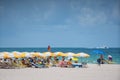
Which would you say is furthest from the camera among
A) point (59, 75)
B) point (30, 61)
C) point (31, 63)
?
point (30, 61)

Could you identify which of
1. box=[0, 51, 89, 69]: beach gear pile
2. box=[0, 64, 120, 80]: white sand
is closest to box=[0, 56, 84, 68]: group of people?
box=[0, 51, 89, 69]: beach gear pile

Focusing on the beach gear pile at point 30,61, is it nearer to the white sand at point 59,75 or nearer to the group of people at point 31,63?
the group of people at point 31,63

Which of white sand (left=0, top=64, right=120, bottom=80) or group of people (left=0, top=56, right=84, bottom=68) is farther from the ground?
group of people (left=0, top=56, right=84, bottom=68)

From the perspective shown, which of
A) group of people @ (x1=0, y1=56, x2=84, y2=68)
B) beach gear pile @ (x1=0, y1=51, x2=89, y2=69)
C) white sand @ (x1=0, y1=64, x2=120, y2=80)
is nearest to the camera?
white sand @ (x1=0, y1=64, x2=120, y2=80)

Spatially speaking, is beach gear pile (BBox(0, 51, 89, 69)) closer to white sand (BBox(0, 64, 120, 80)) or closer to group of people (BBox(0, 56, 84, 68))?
group of people (BBox(0, 56, 84, 68))

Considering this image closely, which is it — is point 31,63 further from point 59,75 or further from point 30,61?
point 59,75

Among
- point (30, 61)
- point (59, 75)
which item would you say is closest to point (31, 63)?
point (30, 61)

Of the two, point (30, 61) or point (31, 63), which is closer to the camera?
point (31, 63)

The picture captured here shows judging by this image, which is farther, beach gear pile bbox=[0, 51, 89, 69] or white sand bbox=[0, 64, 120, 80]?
beach gear pile bbox=[0, 51, 89, 69]

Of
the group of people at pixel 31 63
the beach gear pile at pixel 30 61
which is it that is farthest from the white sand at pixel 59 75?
the beach gear pile at pixel 30 61

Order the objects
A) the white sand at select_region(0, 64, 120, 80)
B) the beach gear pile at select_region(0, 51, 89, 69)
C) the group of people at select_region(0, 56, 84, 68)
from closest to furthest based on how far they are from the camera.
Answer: the white sand at select_region(0, 64, 120, 80), the group of people at select_region(0, 56, 84, 68), the beach gear pile at select_region(0, 51, 89, 69)

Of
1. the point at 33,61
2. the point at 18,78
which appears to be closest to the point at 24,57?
the point at 33,61

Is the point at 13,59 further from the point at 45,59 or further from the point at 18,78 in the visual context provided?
the point at 18,78

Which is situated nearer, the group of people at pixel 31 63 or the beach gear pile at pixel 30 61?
the group of people at pixel 31 63
